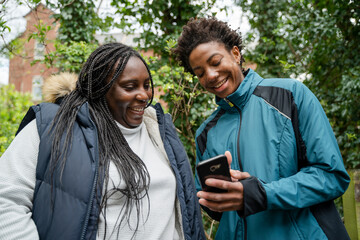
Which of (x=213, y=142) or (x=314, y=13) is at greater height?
(x=314, y=13)

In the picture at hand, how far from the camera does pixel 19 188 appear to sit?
1388 mm

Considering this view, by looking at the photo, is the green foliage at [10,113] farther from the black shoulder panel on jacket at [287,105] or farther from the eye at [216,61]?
the black shoulder panel on jacket at [287,105]

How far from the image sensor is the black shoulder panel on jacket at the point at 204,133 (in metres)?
2.15

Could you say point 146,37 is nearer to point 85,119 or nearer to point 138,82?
point 138,82

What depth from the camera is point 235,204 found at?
1520 mm

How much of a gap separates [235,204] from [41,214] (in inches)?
39.0

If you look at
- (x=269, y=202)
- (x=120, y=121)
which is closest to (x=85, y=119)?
(x=120, y=121)

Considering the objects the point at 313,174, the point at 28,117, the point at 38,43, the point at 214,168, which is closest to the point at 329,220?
the point at 313,174

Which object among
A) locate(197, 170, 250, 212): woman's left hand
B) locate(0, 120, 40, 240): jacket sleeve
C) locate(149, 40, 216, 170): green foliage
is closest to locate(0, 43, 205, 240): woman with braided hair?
locate(0, 120, 40, 240): jacket sleeve

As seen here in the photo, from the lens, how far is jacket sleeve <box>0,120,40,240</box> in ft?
4.38

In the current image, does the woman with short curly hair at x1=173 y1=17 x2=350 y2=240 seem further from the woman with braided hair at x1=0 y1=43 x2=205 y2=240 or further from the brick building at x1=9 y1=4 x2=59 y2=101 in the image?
the brick building at x1=9 y1=4 x2=59 y2=101

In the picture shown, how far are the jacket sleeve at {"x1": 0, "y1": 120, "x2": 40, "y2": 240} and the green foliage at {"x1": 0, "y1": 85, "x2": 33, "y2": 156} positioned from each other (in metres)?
3.20

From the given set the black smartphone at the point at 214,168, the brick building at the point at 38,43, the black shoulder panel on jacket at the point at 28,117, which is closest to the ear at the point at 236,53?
the black smartphone at the point at 214,168

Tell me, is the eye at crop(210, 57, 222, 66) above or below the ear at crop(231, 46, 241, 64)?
below
